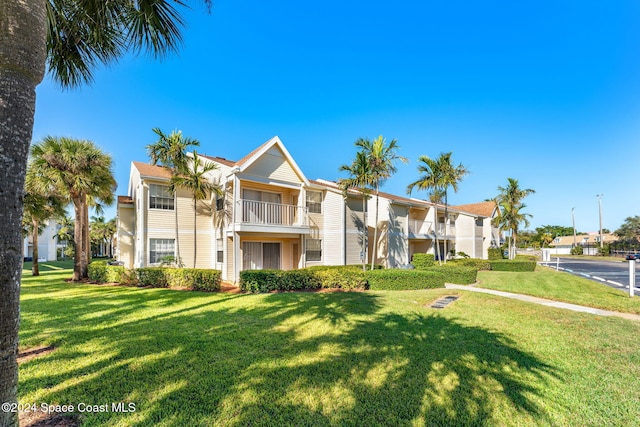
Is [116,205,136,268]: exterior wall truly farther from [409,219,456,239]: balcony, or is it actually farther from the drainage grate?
[409,219,456,239]: balcony

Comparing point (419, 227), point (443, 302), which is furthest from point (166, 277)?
point (419, 227)

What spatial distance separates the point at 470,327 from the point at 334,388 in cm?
500

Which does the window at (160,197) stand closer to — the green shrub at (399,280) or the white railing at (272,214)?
the white railing at (272,214)

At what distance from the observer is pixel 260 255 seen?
1903cm

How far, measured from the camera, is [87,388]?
4203 millimetres

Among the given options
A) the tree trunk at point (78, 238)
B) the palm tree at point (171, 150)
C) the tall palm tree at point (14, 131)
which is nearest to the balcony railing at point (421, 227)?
the palm tree at point (171, 150)

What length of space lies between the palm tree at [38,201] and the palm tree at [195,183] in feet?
21.9

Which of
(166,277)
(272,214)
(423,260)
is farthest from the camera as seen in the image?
(423,260)

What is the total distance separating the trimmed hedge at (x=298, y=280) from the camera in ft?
42.1

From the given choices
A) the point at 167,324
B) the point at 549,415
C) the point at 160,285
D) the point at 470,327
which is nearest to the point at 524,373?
the point at 549,415

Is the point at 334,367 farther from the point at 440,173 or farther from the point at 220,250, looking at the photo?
the point at 440,173

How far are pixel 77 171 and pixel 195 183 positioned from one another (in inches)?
252

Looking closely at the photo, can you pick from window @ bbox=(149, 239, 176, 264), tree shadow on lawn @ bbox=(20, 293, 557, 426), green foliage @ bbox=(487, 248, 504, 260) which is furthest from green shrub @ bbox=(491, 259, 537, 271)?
window @ bbox=(149, 239, 176, 264)

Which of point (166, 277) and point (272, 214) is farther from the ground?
point (272, 214)
